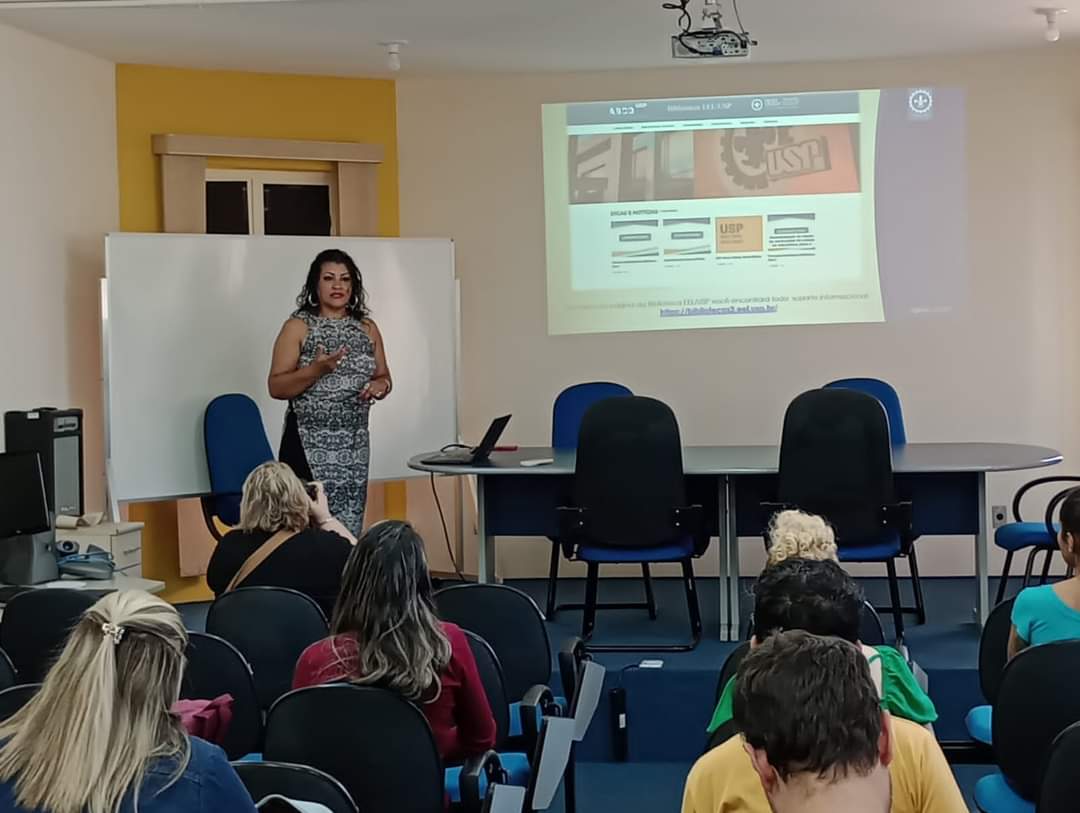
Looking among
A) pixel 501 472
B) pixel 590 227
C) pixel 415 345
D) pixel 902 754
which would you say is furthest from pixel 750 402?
pixel 902 754

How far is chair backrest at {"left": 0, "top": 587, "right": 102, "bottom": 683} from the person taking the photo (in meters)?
3.31

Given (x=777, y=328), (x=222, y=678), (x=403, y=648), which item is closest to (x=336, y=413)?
(x=777, y=328)

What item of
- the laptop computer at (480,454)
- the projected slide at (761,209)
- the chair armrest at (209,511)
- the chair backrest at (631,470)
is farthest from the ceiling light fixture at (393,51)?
the chair backrest at (631,470)

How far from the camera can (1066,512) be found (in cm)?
304

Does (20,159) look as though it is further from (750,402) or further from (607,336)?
(750,402)

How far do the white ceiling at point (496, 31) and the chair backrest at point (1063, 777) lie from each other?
4044 millimetres

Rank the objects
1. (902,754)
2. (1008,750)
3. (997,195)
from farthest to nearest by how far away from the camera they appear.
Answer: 1. (997,195)
2. (1008,750)
3. (902,754)

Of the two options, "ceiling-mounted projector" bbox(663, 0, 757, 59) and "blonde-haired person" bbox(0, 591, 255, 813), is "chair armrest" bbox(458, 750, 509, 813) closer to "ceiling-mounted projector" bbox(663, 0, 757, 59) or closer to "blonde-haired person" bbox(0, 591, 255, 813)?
"blonde-haired person" bbox(0, 591, 255, 813)

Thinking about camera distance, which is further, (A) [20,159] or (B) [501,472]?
(A) [20,159]

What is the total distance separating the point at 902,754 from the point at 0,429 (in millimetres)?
4672

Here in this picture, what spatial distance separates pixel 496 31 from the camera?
19.4ft

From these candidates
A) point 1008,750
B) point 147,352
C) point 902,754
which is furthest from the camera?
point 147,352

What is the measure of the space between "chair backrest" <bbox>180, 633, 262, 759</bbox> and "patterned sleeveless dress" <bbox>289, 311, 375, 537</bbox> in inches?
108

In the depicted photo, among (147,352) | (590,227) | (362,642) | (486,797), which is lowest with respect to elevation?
(486,797)
